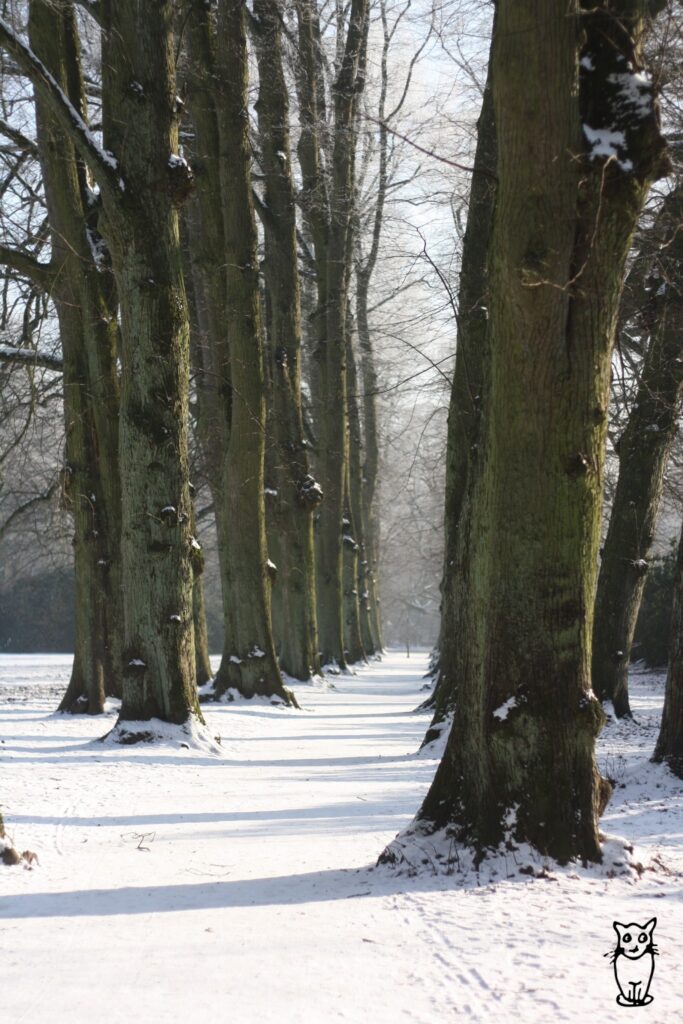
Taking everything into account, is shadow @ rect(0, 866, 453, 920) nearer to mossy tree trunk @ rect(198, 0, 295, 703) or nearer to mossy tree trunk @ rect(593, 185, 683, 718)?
mossy tree trunk @ rect(593, 185, 683, 718)

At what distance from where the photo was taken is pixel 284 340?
1764cm

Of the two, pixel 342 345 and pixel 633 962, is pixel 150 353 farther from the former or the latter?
pixel 342 345

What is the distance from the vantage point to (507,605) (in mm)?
4789

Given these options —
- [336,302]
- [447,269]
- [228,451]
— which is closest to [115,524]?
[228,451]

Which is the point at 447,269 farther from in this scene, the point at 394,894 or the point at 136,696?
the point at 394,894

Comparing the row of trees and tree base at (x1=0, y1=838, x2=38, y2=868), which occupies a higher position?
the row of trees

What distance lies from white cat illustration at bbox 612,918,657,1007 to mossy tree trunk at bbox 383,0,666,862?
0.82 meters

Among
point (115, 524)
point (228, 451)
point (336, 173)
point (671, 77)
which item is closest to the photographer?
point (671, 77)

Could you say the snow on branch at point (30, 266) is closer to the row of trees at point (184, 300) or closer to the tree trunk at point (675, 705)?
the row of trees at point (184, 300)

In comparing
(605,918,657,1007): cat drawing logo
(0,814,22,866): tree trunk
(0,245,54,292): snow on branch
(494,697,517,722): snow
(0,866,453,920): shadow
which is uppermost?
(0,245,54,292): snow on branch

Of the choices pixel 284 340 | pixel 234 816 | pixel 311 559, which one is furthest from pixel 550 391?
pixel 311 559

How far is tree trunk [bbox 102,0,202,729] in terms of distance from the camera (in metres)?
9.09

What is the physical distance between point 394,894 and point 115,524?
30.0 feet

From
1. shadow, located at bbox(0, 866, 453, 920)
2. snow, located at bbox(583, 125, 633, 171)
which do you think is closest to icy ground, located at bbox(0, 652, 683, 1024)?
shadow, located at bbox(0, 866, 453, 920)
